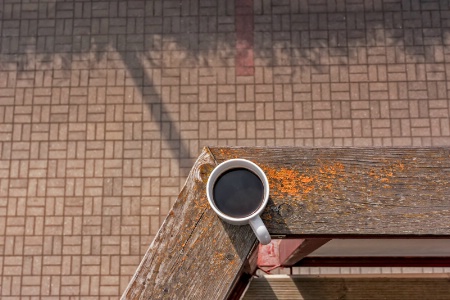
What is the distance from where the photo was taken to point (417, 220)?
166 centimetres

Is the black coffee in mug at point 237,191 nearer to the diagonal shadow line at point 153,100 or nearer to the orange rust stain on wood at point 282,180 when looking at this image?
the orange rust stain on wood at point 282,180

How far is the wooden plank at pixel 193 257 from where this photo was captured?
1610mm

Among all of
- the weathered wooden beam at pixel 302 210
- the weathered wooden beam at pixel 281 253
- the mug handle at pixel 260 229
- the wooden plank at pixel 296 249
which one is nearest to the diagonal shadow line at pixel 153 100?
the weathered wooden beam at pixel 281 253

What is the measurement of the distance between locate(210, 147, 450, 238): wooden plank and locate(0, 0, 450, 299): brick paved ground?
4212mm

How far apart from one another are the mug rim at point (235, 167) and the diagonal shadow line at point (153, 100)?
4.33 metres

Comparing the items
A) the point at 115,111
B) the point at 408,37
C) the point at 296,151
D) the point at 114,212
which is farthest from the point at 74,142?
the point at 296,151

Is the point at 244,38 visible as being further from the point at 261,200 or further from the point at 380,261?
the point at 261,200

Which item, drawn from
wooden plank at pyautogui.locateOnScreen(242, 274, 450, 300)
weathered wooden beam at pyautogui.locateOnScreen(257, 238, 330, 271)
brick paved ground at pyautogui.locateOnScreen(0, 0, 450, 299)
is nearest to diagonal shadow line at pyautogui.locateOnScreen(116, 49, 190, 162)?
brick paved ground at pyautogui.locateOnScreen(0, 0, 450, 299)

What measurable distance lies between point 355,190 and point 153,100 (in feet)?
15.4

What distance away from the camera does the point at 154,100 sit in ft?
20.1

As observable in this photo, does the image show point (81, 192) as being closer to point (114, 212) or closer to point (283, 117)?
point (114, 212)

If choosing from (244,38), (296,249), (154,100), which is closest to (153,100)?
(154,100)

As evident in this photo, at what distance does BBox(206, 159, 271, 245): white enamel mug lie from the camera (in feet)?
5.11

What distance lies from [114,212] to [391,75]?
3.84 metres
